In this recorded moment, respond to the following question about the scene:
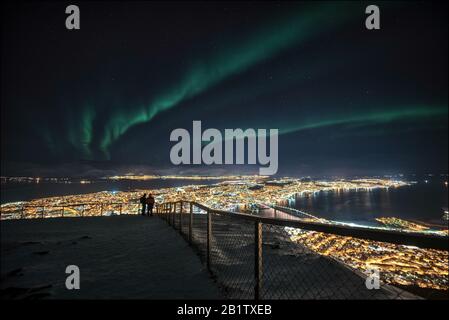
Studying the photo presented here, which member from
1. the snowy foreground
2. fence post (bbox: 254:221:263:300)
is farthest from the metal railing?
the snowy foreground

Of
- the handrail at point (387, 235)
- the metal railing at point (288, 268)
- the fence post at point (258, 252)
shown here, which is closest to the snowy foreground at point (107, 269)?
the metal railing at point (288, 268)

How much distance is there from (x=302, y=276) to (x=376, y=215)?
3444 inches

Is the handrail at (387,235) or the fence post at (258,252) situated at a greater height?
the handrail at (387,235)

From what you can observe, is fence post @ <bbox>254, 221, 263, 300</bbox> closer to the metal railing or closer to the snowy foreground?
the metal railing

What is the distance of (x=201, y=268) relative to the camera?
Answer: 6.00 metres

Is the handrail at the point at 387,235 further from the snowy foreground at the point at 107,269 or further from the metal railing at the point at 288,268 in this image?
the snowy foreground at the point at 107,269

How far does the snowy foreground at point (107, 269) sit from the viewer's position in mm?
4738

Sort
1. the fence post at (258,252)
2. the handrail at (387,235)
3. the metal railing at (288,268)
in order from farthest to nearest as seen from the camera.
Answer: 1. the fence post at (258,252)
2. the metal railing at (288,268)
3. the handrail at (387,235)

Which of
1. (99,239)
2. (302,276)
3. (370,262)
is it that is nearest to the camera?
(302,276)

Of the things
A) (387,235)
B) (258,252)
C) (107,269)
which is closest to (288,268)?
(258,252)
